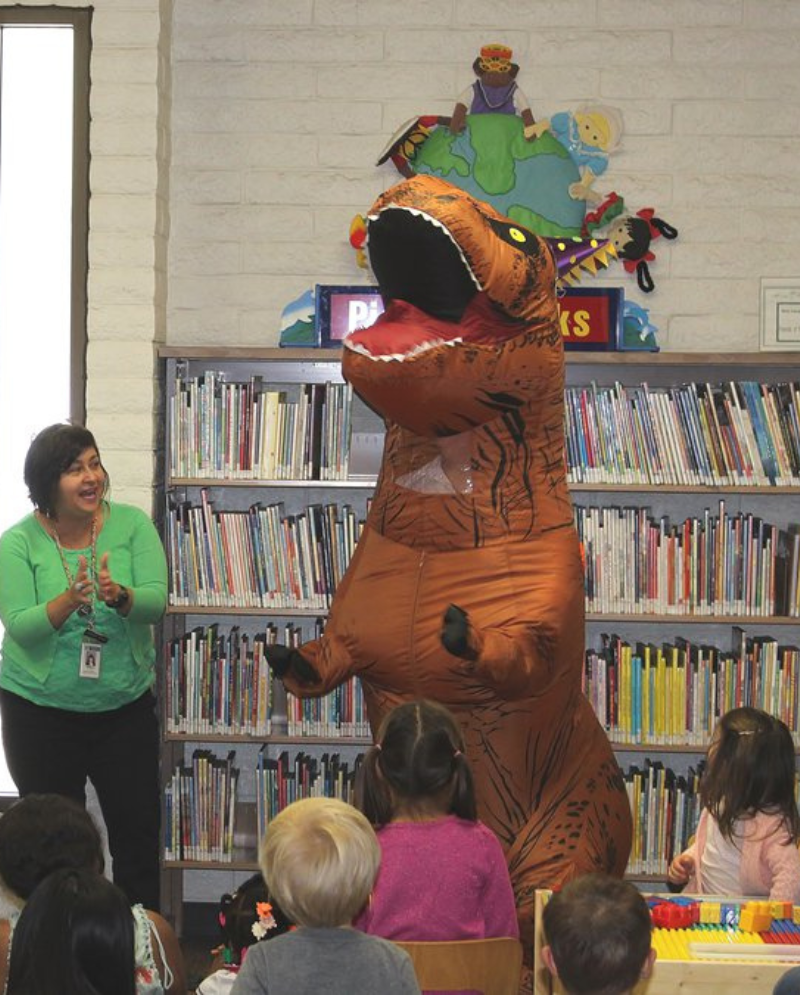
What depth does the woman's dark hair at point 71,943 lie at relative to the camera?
1.74 m

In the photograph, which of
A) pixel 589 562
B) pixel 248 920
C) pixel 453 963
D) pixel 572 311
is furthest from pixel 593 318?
pixel 453 963

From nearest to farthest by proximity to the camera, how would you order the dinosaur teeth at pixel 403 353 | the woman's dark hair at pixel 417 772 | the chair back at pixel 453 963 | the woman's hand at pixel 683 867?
the chair back at pixel 453 963 < the woman's dark hair at pixel 417 772 < the dinosaur teeth at pixel 403 353 < the woman's hand at pixel 683 867

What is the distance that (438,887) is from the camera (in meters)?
2.29

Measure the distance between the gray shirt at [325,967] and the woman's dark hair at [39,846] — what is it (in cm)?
45

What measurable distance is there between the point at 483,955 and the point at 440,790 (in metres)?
0.35

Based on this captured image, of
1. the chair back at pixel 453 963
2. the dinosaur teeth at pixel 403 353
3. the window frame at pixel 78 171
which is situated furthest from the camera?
the window frame at pixel 78 171

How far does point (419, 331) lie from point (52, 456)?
1.18 meters

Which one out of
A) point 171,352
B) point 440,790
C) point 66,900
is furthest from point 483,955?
point 171,352

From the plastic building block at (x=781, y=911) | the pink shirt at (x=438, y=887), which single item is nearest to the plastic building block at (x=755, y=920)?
the plastic building block at (x=781, y=911)

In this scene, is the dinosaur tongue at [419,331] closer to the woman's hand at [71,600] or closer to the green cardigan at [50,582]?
the woman's hand at [71,600]

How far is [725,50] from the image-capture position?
13.6 feet

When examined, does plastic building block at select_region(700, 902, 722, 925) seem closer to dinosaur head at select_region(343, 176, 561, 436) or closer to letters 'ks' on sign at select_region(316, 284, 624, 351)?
dinosaur head at select_region(343, 176, 561, 436)

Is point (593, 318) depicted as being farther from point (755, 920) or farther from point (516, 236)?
point (755, 920)

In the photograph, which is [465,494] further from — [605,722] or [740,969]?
[605,722]
